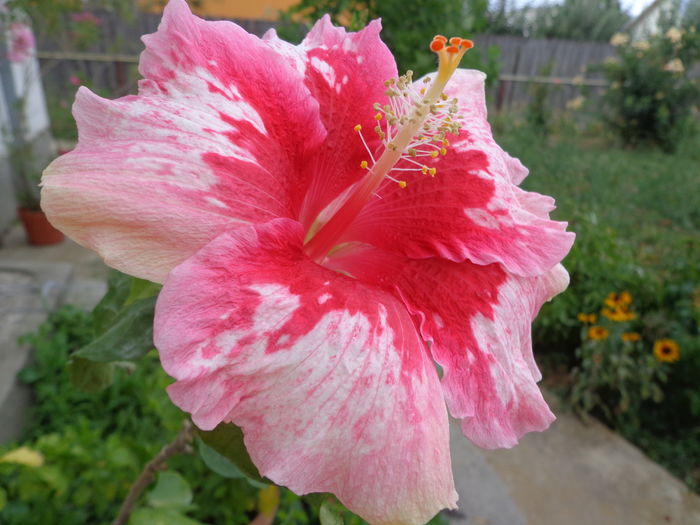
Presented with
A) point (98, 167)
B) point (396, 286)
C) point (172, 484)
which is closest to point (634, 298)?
point (172, 484)

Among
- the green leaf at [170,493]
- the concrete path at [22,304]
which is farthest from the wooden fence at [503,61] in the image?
the green leaf at [170,493]

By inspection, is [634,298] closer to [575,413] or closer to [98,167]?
[575,413]

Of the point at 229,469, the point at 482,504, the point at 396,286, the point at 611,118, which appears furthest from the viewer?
the point at 611,118

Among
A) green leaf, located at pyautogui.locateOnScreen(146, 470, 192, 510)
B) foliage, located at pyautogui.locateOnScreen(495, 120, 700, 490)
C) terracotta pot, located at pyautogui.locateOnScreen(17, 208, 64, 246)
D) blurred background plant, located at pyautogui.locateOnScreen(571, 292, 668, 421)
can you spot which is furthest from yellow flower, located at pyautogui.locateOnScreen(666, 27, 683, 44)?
green leaf, located at pyautogui.locateOnScreen(146, 470, 192, 510)

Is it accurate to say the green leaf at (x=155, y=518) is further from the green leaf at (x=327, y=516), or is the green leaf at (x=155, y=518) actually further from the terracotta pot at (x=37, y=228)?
the terracotta pot at (x=37, y=228)

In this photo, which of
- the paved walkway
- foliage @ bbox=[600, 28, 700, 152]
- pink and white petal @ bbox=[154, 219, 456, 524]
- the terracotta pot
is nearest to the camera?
pink and white petal @ bbox=[154, 219, 456, 524]

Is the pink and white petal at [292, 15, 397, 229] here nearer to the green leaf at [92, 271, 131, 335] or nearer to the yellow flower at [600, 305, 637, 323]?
the green leaf at [92, 271, 131, 335]
